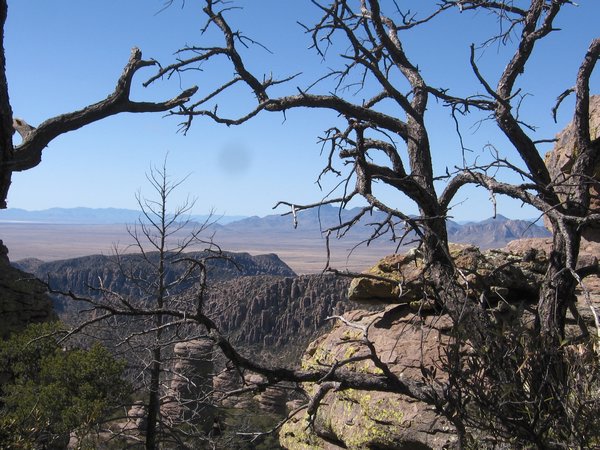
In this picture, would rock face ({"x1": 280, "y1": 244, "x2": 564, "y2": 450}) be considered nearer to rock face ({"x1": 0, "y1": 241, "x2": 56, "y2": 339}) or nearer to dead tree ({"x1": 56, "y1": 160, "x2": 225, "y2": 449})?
dead tree ({"x1": 56, "y1": 160, "x2": 225, "y2": 449})

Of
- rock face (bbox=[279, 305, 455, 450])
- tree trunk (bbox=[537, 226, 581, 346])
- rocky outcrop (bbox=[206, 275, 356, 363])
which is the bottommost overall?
rocky outcrop (bbox=[206, 275, 356, 363])

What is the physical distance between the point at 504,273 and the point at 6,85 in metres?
7.04

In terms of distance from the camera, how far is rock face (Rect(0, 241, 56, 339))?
18547 mm

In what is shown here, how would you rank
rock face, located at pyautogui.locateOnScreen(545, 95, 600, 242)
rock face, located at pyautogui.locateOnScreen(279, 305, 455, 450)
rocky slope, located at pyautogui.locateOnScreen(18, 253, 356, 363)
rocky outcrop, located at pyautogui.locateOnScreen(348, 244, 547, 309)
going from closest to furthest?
rock face, located at pyautogui.locateOnScreen(279, 305, 455, 450) → rocky outcrop, located at pyautogui.locateOnScreen(348, 244, 547, 309) → rock face, located at pyautogui.locateOnScreen(545, 95, 600, 242) → rocky slope, located at pyautogui.locateOnScreen(18, 253, 356, 363)

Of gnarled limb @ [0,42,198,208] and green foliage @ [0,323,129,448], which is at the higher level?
gnarled limb @ [0,42,198,208]

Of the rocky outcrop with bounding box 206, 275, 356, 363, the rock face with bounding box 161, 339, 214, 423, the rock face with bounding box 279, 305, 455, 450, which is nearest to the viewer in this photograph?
the rock face with bounding box 161, 339, 214, 423

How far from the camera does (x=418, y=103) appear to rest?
7.75m

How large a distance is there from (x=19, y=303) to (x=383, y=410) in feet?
48.6

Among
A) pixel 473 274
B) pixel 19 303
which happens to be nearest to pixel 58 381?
pixel 19 303

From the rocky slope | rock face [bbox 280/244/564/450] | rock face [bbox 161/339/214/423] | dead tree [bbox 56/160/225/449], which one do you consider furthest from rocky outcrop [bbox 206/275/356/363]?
rock face [bbox 280/244/564/450]

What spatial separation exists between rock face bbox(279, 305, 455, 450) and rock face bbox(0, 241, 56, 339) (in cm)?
1197

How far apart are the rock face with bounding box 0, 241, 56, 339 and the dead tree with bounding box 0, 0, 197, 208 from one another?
42.3ft

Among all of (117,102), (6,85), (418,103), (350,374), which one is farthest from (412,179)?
(6,85)

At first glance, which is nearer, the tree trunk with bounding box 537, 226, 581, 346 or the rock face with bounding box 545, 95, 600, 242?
the tree trunk with bounding box 537, 226, 581, 346
